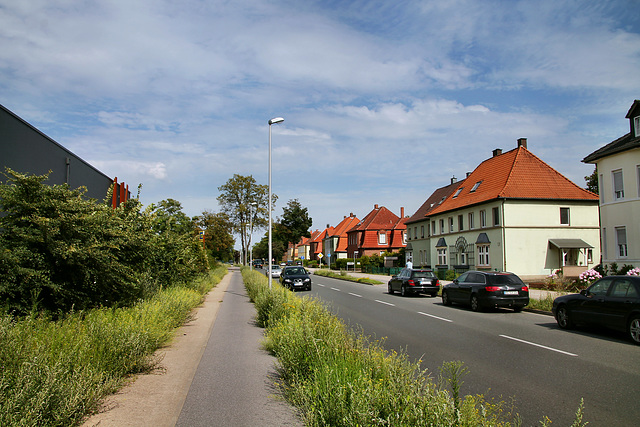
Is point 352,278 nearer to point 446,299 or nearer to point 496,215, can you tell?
point 496,215

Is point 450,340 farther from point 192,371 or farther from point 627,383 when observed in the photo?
point 192,371

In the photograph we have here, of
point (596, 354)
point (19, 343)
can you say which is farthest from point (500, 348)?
point (19, 343)

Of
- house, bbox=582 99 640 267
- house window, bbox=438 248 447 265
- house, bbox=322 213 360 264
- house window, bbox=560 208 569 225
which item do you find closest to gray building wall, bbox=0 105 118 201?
house, bbox=582 99 640 267

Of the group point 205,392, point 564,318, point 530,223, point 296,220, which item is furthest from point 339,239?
point 205,392

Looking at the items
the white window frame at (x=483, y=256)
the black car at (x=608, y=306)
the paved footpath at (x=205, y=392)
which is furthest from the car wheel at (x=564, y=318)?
the white window frame at (x=483, y=256)

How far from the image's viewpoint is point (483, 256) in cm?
3744

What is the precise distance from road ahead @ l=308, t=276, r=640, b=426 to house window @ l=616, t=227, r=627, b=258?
38.6ft

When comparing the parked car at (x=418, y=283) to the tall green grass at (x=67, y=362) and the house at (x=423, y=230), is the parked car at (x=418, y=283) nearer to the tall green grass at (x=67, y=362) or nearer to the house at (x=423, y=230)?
the tall green grass at (x=67, y=362)

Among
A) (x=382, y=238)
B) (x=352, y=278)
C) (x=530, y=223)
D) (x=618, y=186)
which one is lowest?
(x=352, y=278)

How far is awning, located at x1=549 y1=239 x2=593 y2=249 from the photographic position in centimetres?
3425

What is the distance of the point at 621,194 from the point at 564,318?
49.9ft

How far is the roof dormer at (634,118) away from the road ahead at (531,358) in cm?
1396

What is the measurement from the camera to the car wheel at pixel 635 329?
9883 mm

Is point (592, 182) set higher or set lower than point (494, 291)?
higher
